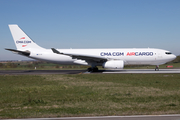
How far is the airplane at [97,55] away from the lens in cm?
2969

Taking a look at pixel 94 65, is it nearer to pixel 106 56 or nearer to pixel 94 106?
pixel 106 56

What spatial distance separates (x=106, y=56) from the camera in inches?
1257

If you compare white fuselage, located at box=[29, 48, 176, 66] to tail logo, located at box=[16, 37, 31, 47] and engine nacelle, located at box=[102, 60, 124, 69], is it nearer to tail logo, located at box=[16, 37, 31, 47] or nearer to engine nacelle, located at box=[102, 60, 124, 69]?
engine nacelle, located at box=[102, 60, 124, 69]

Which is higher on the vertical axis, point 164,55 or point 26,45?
point 26,45

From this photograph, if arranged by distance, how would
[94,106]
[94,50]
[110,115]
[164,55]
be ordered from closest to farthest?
[110,115] < [94,106] < [164,55] < [94,50]

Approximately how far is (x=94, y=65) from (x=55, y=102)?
22.0m

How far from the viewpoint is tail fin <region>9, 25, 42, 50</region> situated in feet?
112

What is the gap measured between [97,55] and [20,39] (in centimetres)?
1464

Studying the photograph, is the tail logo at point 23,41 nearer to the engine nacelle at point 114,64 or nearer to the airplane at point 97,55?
the airplane at point 97,55

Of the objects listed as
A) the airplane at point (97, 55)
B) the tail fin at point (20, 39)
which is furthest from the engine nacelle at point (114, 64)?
the tail fin at point (20, 39)

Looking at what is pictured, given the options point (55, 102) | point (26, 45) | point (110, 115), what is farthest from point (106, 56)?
point (110, 115)

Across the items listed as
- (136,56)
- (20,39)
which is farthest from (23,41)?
(136,56)

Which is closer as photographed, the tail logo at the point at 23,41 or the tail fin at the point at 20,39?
the tail fin at the point at 20,39

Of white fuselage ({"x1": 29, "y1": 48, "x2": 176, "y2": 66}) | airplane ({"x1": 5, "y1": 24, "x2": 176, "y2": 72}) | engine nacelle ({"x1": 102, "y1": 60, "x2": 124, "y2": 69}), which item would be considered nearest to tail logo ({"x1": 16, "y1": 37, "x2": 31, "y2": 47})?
airplane ({"x1": 5, "y1": 24, "x2": 176, "y2": 72})
